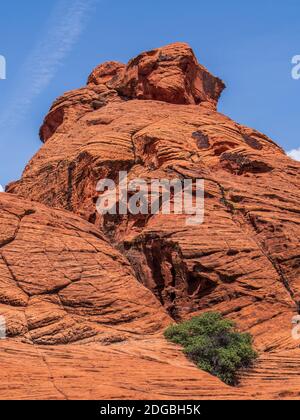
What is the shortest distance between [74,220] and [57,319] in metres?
7.26

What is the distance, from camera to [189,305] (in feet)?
94.6

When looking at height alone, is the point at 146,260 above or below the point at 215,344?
above

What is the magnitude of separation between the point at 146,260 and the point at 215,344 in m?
6.89

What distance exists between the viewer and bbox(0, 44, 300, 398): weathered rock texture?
21828 millimetres

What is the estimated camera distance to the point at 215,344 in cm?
2519

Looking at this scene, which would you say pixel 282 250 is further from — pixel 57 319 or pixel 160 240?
pixel 57 319

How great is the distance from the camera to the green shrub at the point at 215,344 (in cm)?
2403

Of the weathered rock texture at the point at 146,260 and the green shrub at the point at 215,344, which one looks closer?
the weathered rock texture at the point at 146,260

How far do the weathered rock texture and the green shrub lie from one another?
56 cm

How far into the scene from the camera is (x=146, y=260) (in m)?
30.9

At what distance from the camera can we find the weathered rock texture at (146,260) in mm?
21828

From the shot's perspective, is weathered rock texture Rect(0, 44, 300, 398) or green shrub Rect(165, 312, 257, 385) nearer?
weathered rock texture Rect(0, 44, 300, 398)

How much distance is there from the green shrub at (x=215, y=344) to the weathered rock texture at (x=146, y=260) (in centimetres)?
56

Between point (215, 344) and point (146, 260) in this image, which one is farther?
point (146, 260)
